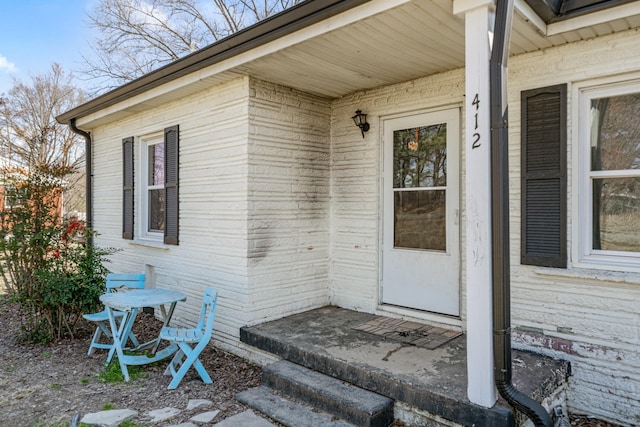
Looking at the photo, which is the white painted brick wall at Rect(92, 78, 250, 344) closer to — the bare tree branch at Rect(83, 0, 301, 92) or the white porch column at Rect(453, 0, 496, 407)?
the white porch column at Rect(453, 0, 496, 407)

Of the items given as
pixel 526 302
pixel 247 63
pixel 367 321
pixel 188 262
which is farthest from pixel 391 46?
pixel 188 262

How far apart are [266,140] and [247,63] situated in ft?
2.69

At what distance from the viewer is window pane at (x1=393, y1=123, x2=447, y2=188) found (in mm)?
4129

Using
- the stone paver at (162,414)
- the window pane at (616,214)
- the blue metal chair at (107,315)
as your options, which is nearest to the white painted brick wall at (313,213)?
the window pane at (616,214)

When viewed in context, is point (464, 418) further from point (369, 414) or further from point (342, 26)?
point (342, 26)

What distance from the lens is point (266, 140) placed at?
170 inches

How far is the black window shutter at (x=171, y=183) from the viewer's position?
505 centimetres

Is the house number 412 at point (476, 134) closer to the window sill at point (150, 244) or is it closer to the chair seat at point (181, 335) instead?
the chair seat at point (181, 335)

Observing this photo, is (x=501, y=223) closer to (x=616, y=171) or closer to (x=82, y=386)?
(x=616, y=171)

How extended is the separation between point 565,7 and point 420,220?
2.14 metres

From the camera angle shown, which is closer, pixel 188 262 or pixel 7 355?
pixel 7 355

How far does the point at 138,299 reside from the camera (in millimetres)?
3910

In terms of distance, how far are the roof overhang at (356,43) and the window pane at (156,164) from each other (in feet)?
4.04

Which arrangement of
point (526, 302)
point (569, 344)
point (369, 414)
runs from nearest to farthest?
point (369, 414), point (569, 344), point (526, 302)
